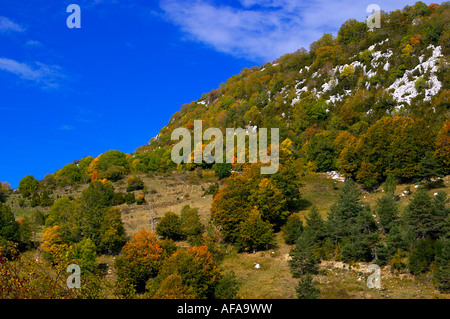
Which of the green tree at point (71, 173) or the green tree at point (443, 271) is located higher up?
the green tree at point (71, 173)

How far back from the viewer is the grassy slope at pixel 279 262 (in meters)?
30.4

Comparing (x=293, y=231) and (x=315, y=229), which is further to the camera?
(x=293, y=231)

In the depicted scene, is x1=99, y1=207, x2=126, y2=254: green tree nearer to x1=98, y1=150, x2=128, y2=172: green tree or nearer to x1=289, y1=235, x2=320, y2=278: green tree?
x1=289, y1=235, x2=320, y2=278: green tree

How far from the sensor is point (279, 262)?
41.6 m

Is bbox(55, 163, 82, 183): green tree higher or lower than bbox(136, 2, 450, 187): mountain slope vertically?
lower

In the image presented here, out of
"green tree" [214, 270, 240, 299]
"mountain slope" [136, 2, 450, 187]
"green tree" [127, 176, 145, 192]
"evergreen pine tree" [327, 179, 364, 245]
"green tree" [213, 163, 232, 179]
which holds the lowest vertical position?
"green tree" [214, 270, 240, 299]

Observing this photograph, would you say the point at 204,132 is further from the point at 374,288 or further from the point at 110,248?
the point at 374,288

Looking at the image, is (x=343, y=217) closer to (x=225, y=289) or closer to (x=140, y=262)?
(x=225, y=289)

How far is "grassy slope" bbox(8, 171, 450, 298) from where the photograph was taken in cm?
3041

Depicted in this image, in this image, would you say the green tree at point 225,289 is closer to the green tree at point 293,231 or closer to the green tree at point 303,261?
the green tree at point 303,261

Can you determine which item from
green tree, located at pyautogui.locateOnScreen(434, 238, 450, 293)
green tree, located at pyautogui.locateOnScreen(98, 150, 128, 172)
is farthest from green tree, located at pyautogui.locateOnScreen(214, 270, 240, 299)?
green tree, located at pyautogui.locateOnScreen(98, 150, 128, 172)

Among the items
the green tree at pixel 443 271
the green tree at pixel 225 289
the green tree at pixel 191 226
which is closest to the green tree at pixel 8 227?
the green tree at pixel 191 226

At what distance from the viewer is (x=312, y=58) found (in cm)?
13662

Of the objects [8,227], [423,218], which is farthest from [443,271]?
[8,227]
